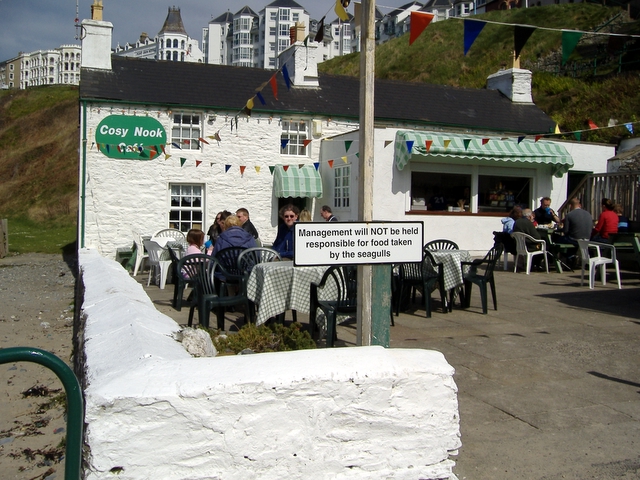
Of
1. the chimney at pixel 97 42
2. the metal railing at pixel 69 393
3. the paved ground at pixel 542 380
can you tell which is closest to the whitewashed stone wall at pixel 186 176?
the chimney at pixel 97 42

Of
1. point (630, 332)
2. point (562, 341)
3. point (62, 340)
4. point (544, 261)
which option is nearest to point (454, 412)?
point (562, 341)

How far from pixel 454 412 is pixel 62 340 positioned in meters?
5.74

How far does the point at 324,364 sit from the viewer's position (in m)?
2.93

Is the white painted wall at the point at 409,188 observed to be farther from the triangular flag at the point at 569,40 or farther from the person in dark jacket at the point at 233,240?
the person in dark jacket at the point at 233,240

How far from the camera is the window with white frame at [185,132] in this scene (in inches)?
636

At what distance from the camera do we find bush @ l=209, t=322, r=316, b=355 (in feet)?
16.5

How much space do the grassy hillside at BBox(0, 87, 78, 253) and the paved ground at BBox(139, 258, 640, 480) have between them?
18075mm

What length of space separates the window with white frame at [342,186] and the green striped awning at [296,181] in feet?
1.57

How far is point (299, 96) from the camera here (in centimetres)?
1764

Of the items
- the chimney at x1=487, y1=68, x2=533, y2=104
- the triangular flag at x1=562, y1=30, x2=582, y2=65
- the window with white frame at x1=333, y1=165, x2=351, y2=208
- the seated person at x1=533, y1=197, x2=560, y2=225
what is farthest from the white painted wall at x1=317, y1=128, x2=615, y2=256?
the triangular flag at x1=562, y1=30, x2=582, y2=65

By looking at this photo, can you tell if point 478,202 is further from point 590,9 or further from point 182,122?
point 590,9

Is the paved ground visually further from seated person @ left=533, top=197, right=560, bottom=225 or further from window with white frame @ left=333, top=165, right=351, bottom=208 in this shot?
window with white frame @ left=333, top=165, right=351, bottom=208

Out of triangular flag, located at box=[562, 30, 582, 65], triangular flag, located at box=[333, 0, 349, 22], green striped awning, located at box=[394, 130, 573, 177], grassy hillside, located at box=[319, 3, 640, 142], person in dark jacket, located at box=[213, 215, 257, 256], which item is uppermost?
grassy hillside, located at box=[319, 3, 640, 142]

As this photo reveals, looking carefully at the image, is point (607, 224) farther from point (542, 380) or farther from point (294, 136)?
point (294, 136)
